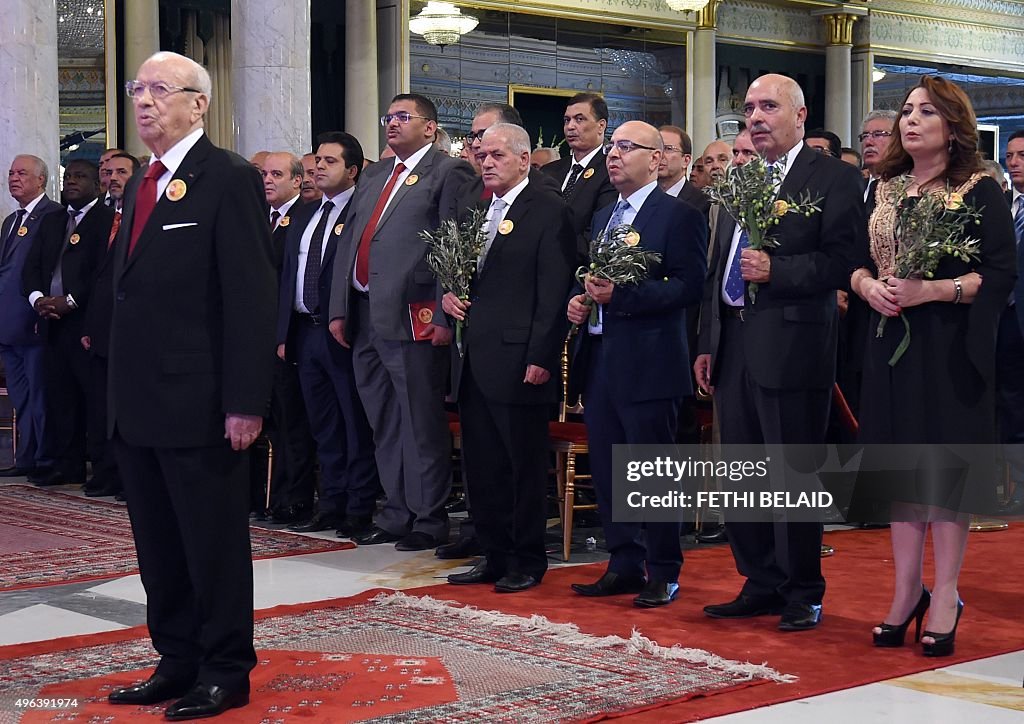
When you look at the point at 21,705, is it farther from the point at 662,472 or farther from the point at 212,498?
the point at 662,472

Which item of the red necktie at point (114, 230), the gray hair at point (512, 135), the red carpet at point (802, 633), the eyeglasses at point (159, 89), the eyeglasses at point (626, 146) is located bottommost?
the red carpet at point (802, 633)

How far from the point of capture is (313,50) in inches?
590

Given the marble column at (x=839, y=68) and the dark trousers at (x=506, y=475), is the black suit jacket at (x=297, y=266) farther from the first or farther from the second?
the marble column at (x=839, y=68)

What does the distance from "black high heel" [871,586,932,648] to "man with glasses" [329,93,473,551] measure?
2464 millimetres

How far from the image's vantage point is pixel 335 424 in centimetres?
727

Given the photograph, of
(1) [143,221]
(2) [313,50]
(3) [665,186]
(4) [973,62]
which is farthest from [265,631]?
(4) [973,62]

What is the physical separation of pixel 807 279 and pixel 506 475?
1.56 meters

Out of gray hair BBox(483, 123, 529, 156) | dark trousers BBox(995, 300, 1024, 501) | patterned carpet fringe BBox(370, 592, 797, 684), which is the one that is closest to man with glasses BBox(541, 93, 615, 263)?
gray hair BBox(483, 123, 529, 156)

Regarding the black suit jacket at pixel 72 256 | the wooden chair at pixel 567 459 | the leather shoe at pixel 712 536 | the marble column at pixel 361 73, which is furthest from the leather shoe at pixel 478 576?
the marble column at pixel 361 73

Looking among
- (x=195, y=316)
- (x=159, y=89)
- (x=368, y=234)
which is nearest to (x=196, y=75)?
(x=159, y=89)

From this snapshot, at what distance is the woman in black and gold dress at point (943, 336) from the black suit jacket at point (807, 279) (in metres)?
0.28

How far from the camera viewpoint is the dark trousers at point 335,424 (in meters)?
7.14

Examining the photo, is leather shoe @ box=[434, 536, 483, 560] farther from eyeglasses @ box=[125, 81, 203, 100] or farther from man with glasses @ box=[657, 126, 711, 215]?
eyeglasses @ box=[125, 81, 203, 100]

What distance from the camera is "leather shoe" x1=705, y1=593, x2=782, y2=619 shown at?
16.8 ft
